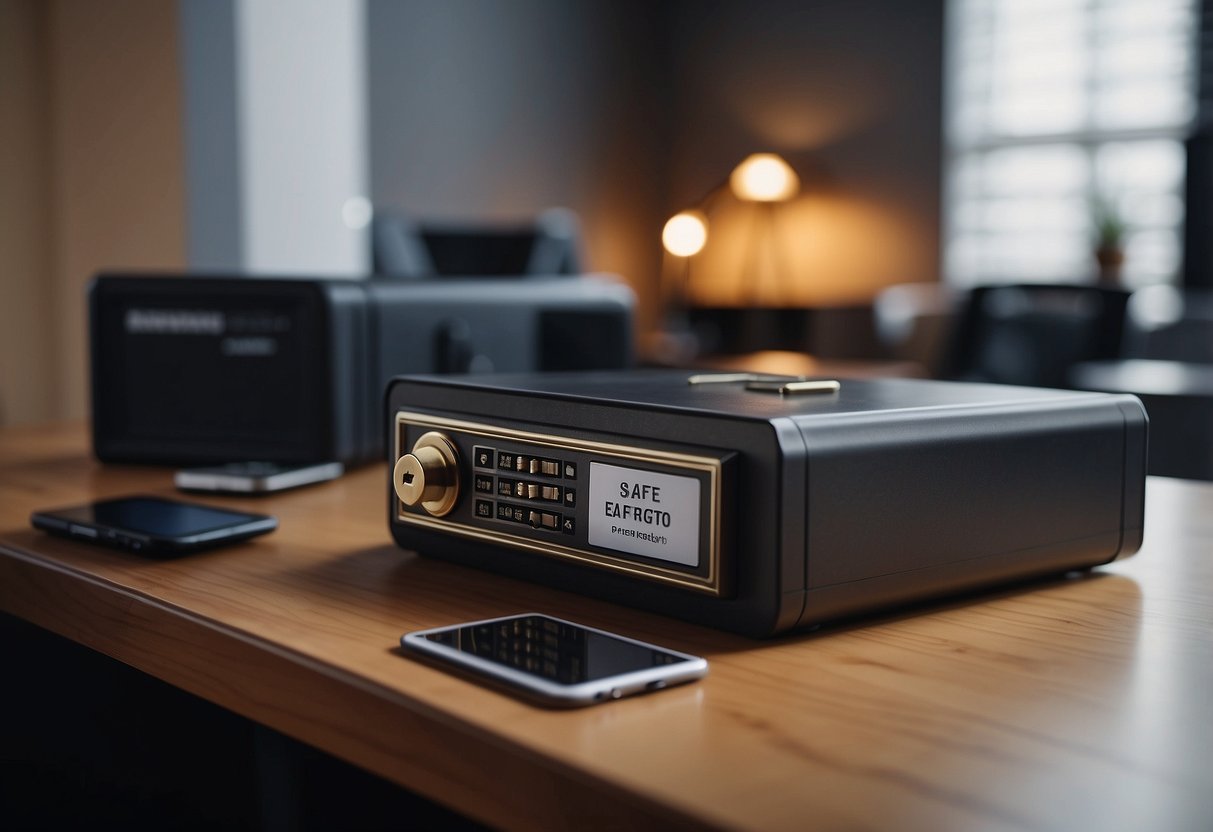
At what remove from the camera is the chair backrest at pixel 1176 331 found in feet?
14.2

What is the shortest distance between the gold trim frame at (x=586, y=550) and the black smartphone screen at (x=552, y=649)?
0.17ft

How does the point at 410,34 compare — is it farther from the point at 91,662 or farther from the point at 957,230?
the point at 91,662

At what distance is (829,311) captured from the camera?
5406 millimetres

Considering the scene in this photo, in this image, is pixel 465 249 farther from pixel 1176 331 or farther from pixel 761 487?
pixel 761 487

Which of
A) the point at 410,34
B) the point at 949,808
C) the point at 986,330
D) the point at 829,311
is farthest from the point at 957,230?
the point at 949,808

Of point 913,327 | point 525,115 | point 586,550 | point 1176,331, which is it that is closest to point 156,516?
point 586,550

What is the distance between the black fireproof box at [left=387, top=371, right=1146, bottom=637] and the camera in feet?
1.76

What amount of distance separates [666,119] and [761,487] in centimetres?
592

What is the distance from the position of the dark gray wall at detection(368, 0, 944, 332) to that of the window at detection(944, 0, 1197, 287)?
16cm

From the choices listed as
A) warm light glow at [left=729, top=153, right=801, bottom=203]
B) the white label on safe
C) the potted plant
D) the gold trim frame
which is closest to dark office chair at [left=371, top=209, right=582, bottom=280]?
warm light glow at [left=729, top=153, right=801, bottom=203]

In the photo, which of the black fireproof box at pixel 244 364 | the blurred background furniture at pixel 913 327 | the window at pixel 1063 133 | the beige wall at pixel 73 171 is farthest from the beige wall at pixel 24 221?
the window at pixel 1063 133

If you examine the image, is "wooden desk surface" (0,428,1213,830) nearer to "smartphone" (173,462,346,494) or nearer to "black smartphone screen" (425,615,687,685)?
"black smartphone screen" (425,615,687,685)

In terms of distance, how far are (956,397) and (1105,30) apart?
4813 mm

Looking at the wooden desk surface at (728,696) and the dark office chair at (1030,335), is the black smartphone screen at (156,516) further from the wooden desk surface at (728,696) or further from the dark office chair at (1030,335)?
the dark office chair at (1030,335)
